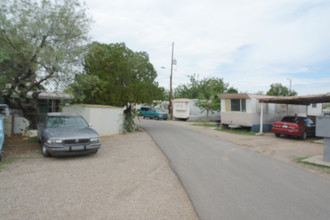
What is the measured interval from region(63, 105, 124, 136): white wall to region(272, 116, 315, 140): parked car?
10.4 meters

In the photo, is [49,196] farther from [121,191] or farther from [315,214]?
[315,214]

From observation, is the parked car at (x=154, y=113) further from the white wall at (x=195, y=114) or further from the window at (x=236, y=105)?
the window at (x=236, y=105)

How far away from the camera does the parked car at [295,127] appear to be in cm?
1345

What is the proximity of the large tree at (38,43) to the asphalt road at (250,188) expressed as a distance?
266 inches

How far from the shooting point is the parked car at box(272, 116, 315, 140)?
13.4 meters

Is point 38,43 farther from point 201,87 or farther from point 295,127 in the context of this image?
point 201,87

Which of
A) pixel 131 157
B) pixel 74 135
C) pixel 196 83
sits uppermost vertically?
pixel 196 83

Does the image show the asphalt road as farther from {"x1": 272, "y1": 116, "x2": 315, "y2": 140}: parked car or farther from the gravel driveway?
{"x1": 272, "y1": 116, "x2": 315, "y2": 140}: parked car

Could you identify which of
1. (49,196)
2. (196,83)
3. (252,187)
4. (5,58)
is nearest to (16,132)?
(5,58)

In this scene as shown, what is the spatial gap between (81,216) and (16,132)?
35.1 feet

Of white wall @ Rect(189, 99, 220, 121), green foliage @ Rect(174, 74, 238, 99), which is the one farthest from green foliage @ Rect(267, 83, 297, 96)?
white wall @ Rect(189, 99, 220, 121)

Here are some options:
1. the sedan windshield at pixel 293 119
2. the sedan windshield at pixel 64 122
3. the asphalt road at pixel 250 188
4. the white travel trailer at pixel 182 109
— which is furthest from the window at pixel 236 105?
the sedan windshield at pixel 64 122

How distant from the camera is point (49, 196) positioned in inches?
179

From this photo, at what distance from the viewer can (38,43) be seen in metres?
9.78
